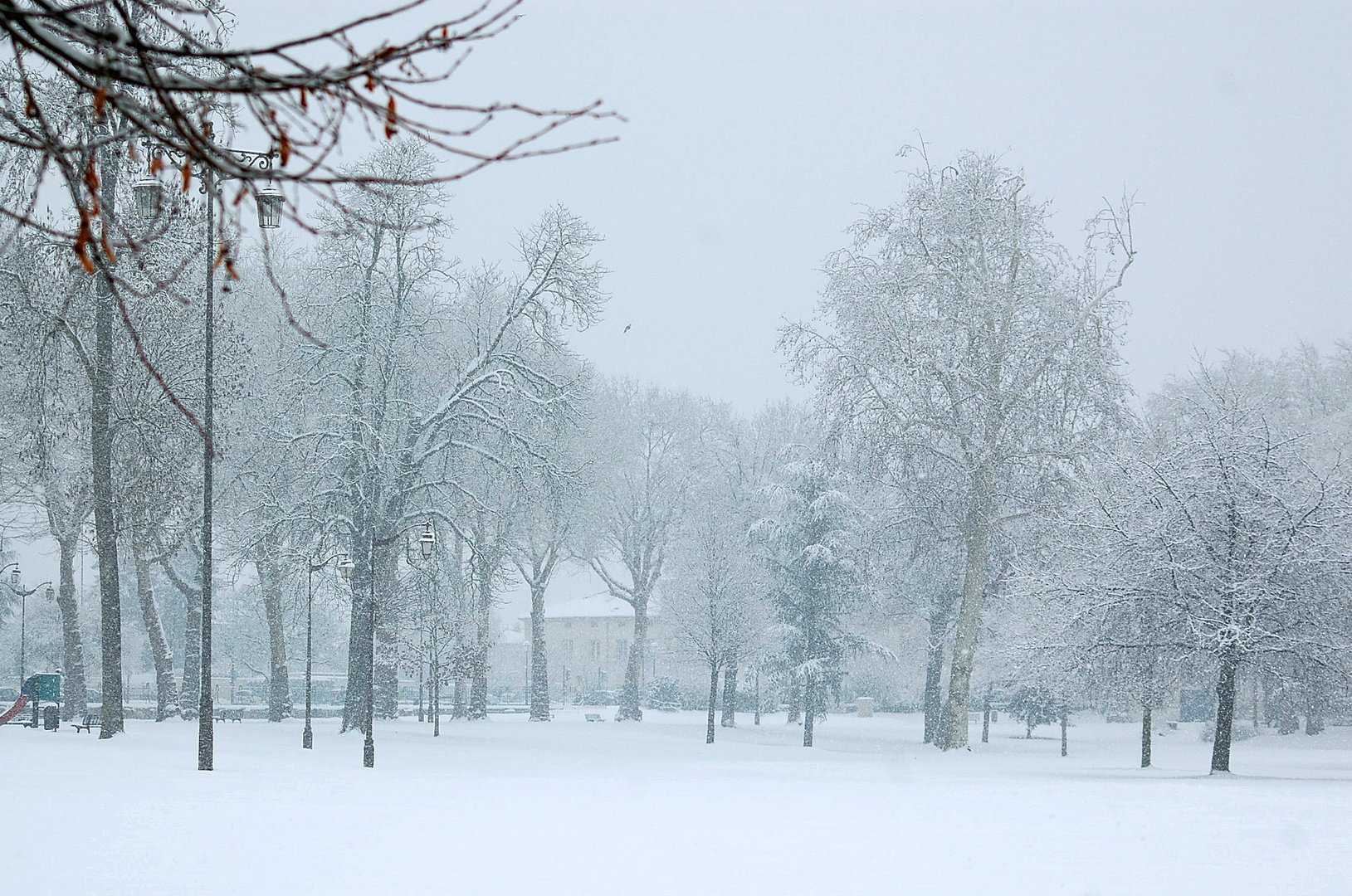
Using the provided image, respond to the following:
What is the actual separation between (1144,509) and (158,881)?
62.1 ft

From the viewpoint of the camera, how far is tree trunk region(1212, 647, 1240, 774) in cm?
2209

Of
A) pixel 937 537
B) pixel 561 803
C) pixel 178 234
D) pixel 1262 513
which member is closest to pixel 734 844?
pixel 561 803

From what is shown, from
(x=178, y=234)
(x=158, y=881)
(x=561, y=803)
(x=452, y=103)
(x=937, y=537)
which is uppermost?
(x=178, y=234)

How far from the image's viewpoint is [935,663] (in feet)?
141

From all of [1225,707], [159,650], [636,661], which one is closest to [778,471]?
[636,661]

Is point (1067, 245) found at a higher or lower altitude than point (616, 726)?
higher

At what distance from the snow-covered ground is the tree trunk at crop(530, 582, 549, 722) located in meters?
23.4

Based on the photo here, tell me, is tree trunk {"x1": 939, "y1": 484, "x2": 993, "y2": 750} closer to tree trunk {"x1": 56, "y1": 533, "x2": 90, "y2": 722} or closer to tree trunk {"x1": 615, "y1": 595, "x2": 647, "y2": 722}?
tree trunk {"x1": 56, "y1": 533, "x2": 90, "y2": 722}

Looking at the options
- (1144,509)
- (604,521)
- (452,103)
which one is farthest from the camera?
(604,521)

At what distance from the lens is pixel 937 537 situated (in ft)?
96.1

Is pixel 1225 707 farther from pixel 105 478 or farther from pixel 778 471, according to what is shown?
pixel 778 471

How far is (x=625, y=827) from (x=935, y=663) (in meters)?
30.7

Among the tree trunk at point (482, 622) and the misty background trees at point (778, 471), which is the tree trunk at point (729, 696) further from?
the tree trunk at point (482, 622)

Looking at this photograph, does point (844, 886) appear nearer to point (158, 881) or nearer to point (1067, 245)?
point (158, 881)
